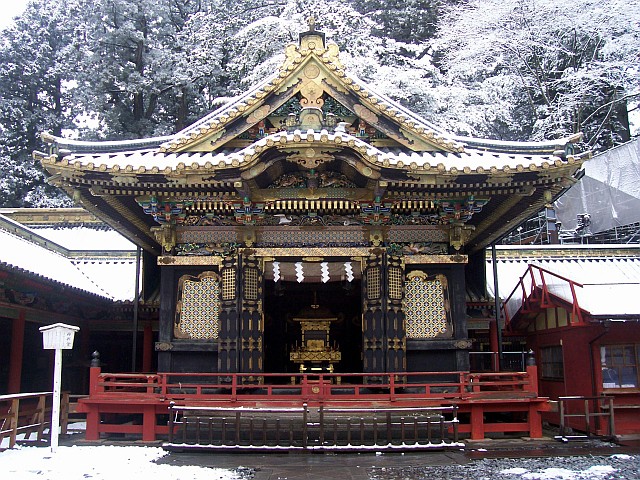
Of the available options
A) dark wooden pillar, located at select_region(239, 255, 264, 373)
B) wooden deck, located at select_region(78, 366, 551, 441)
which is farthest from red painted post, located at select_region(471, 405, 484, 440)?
dark wooden pillar, located at select_region(239, 255, 264, 373)

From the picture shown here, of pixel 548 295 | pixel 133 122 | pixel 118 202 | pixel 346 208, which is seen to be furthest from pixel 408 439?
pixel 133 122

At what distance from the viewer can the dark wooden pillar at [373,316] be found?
12773mm

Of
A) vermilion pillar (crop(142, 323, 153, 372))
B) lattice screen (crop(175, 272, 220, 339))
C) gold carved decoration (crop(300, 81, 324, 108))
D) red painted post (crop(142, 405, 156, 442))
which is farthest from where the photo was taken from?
vermilion pillar (crop(142, 323, 153, 372))

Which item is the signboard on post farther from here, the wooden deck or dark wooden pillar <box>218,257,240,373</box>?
dark wooden pillar <box>218,257,240,373</box>

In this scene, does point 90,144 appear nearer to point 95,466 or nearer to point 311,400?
point 95,466

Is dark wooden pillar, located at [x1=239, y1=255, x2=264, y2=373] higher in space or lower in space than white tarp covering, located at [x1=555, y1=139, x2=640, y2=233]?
lower

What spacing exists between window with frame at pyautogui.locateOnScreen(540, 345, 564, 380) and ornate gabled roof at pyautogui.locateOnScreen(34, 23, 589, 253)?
4176 millimetres

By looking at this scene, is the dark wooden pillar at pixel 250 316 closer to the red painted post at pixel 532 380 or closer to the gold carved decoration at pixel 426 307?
the gold carved decoration at pixel 426 307

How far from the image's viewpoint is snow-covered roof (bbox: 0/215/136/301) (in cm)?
1445

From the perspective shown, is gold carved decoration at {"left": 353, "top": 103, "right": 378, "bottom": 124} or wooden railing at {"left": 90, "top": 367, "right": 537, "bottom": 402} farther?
gold carved decoration at {"left": 353, "top": 103, "right": 378, "bottom": 124}

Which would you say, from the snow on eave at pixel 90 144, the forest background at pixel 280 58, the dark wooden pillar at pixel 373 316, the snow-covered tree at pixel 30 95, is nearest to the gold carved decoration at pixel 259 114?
the snow on eave at pixel 90 144

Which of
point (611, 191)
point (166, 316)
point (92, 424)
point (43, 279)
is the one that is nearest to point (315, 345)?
point (166, 316)

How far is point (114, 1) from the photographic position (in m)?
31.2

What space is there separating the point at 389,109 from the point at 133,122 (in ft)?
79.0
